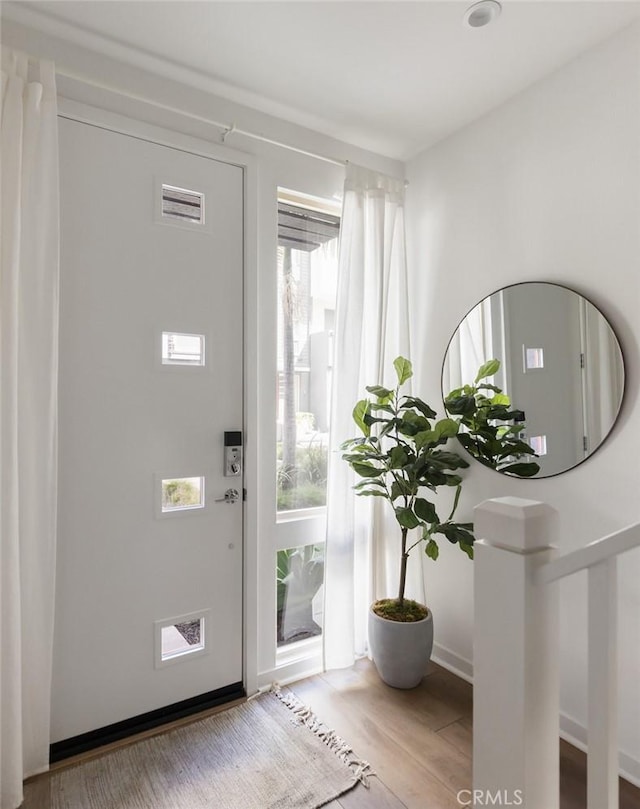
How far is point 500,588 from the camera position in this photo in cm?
85

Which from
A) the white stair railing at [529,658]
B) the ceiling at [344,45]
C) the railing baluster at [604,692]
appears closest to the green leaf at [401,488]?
the white stair railing at [529,658]

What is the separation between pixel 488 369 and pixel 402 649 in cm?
130

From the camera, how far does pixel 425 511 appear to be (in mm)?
2107

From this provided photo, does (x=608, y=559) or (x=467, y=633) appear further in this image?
(x=467, y=633)

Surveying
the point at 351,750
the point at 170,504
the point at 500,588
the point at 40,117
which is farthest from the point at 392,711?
the point at 40,117

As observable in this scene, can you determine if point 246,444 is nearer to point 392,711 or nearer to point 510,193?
point 392,711

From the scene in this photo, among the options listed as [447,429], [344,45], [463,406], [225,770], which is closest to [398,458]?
[447,429]

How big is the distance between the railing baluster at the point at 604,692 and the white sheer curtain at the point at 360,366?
5.46ft

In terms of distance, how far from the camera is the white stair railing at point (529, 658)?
2.46ft

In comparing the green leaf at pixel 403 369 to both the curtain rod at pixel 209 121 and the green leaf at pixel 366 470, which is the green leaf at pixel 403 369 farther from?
the curtain rod at pixel 209 121

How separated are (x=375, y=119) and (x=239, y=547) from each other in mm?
2107

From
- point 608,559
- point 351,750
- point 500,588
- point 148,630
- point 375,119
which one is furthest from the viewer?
point 375,119

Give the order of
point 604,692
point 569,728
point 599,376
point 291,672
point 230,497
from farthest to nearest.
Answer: point 291,672, point 230,497, point 569,728, point 599,376, point 604,692

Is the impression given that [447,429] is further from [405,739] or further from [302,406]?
[405,739]
